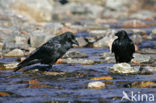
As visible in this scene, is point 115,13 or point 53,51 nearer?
point 53,51

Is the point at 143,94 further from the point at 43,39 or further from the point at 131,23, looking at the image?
the point at 131,23

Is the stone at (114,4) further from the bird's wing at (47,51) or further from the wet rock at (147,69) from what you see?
the bird's wing at (47,51)

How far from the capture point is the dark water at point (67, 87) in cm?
826

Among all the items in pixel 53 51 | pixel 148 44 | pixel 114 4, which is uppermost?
pixel 114 4

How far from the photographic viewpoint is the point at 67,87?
30.9 feet

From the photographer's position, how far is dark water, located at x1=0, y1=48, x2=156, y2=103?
8.26 metres

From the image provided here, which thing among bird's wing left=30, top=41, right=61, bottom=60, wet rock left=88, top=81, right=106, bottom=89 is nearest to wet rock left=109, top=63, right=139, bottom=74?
bird's wing left=30, top=41, right=61, bottom=60

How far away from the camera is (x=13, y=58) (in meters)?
14.6

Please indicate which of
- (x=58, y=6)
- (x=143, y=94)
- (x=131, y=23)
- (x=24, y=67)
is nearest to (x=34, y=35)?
(x=24, y=67)

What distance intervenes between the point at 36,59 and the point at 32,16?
24250 mm

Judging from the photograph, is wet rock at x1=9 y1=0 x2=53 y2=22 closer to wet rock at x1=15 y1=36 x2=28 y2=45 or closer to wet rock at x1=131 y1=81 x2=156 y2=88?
wet rock at x1=15 y1=36 x2=28 y2=45

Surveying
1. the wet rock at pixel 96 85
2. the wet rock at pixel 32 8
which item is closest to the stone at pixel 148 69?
the wet rock at pixel 96 85

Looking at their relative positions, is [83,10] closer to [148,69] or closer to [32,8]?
[32,8]

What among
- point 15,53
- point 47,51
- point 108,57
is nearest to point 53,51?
point 47,51
